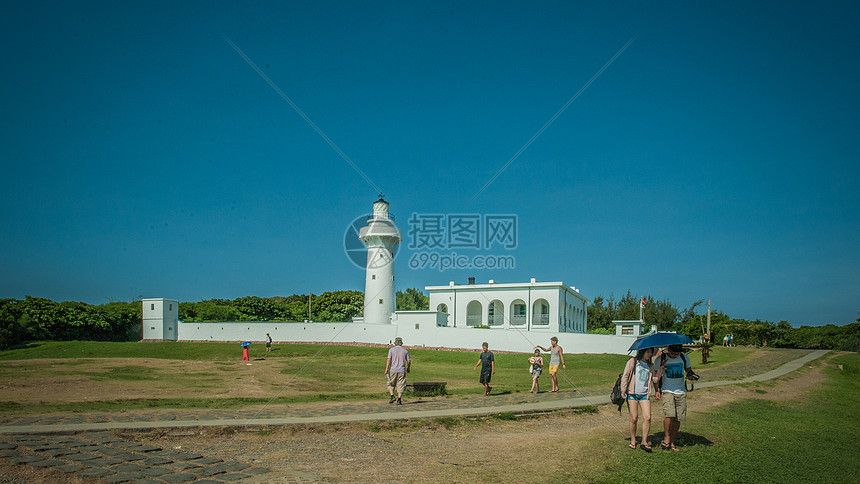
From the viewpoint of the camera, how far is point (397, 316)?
39.8 metres

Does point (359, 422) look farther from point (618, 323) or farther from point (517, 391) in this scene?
point (618, 323)

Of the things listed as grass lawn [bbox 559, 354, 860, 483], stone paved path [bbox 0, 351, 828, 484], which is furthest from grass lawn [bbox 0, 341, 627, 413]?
grass lawn [bbox 559, 354, 860, 483]

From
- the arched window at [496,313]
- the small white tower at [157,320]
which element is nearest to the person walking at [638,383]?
the arched window at [496,313]

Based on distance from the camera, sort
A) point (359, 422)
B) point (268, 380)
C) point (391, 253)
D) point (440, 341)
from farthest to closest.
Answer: point (391, 253) → point (440, 341) → point (268, 380) → point (359, 422)

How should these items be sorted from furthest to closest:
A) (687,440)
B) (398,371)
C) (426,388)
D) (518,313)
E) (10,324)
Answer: (518,313), (10,324), (426,388), (398,371), (687,440)

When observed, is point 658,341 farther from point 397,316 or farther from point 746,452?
point 397,316

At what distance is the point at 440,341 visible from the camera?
123 feet

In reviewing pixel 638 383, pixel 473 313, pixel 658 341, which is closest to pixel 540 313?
pixel 473 313

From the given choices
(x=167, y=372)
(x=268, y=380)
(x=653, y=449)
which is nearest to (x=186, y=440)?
(x=653, y=449)

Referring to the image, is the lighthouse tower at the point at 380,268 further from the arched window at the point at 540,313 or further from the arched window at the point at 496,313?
the arched window at the point at 540,313

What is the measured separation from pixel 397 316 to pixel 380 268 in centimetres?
530

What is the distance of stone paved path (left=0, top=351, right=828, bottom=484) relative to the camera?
6.61 meters

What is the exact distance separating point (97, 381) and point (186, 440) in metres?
11.5

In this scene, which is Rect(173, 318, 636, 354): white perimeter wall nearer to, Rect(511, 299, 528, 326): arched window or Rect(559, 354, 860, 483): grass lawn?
Rect(511, 299, 528, 326): arched window
